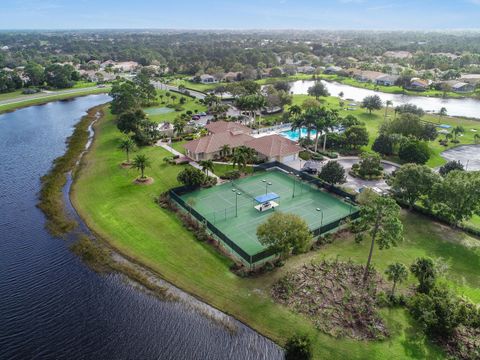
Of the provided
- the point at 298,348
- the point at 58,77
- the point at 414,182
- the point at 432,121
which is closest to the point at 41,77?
the point at 58,77

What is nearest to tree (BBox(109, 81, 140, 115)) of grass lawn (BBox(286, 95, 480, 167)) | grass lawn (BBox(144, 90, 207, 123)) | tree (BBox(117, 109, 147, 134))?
grass lawn (BBox(144, 90, 207, 123))

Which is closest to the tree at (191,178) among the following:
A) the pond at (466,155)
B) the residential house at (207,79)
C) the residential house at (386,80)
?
the pond at (466,155)

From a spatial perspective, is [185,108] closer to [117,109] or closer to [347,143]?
[117,109]

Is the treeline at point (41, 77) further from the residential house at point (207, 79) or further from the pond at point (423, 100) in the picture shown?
the pond at point (423, 100)

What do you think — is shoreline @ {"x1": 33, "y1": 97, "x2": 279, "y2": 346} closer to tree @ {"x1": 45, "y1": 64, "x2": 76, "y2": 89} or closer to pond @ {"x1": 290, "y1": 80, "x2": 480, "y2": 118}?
tree @ {"x1": 45, "y1": 64, "x2": 76, "y2": 89}

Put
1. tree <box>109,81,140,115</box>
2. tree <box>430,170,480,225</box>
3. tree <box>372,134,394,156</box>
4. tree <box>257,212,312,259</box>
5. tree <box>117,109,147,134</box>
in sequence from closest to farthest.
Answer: tree <box>257,212,312,259</box> → tree <box>430,170,480,225</box> → tree <box>372,134,394,156</box> → tree <box>117,109,147,134</box> → tree <box>109,81,140,115</box>

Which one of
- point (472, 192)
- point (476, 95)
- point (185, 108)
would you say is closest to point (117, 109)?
point (185, 108)
